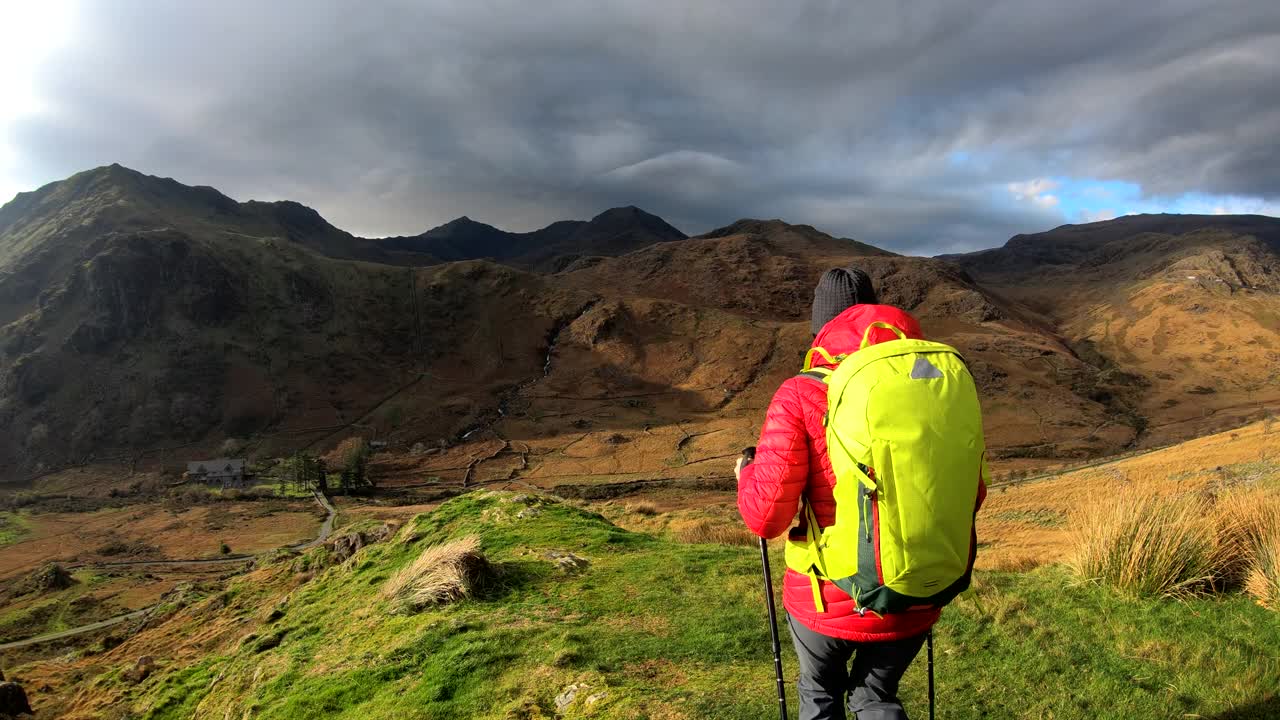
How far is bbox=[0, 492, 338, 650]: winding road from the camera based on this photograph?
19.4 meters

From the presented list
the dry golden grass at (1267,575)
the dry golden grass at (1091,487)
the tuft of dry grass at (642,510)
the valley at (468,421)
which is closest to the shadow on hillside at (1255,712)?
the valley at (468,421)

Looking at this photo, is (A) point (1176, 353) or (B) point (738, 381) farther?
(A) point (1176, 353)

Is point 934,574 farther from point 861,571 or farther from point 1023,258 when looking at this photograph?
point 1023,258

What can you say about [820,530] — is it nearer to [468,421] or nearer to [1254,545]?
[1254,545]

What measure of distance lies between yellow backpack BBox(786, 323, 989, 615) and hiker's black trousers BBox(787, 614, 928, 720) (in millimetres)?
364

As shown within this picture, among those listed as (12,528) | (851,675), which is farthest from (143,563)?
(851,675)

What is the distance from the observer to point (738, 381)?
56.4 metres

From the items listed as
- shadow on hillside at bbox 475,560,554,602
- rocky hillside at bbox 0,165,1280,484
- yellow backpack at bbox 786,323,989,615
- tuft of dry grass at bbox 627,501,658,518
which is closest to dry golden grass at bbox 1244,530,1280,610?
yellow backpack at bbox 786,323,989,615

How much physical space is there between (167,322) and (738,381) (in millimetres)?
59479

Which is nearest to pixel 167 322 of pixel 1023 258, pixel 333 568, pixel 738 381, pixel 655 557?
pixel 738 381

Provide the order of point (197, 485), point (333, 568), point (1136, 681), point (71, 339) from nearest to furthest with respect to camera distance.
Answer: point (1136, 681) → point (333, 568) → point (197, 485) → point (71, 339)

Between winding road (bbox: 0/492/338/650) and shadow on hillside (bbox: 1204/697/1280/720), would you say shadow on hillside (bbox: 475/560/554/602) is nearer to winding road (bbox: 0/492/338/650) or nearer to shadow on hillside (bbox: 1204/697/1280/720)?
shadow on hillside (bbox: 1204/697/1280/720)

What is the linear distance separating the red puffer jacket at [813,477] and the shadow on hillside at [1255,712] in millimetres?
2670

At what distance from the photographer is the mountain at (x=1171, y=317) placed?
5153cm
